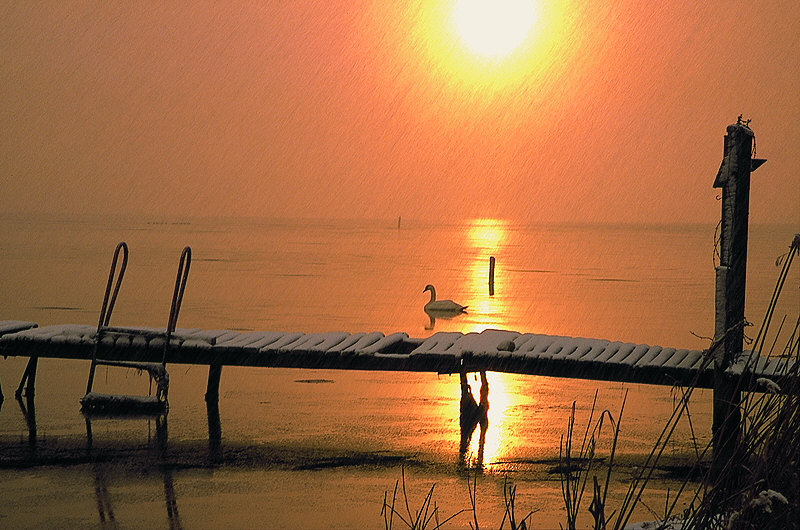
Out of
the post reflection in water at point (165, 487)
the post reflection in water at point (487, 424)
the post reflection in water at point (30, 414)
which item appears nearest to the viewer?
the post reflection in water at point (165, 487)

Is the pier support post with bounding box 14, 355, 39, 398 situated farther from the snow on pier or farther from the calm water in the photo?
the snow on pier

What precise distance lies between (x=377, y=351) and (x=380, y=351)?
0.35 ft

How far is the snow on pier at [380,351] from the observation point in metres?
11.0

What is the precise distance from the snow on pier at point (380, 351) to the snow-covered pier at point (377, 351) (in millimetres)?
11

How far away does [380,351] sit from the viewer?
1195 cm

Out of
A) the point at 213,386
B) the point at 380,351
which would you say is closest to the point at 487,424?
the point at 380,351

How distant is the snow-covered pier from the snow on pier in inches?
0.4

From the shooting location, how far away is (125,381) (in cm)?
1586

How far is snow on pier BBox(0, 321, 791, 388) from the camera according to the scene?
36.2ft

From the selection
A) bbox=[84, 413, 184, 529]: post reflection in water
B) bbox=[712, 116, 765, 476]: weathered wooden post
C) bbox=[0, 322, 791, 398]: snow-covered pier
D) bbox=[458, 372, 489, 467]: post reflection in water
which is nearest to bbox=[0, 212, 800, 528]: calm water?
bbox=[84, 413, 184, 529]: post reflection in water

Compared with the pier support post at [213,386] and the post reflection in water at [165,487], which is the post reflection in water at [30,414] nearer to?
the post reflection in water at [165,487]

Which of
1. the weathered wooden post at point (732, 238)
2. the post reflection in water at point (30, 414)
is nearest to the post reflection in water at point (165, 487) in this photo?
the post reflection in water at point (30, 414)

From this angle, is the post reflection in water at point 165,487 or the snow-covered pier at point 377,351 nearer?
the post reflection in water at point 165,487

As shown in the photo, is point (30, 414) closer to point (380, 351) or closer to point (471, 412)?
point (380, 351)
